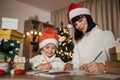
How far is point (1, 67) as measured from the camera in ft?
2.67

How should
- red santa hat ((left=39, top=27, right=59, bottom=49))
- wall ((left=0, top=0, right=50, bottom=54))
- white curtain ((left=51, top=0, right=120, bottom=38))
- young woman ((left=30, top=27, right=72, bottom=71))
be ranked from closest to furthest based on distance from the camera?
1. young woman ((left=30, top=27, right=72, bottom=71))
2. red santa hat ((left=39, top=27, right=59, bottom=49))
3. white curtain ((left=51, top=0, right=120, bottom=38))
4. wall ((left=0, top=0, right=50, bottom=54))

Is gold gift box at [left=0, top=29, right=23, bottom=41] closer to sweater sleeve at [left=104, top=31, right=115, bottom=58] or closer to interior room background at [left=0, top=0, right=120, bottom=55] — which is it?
sweater sleeve at [left=104, top=31, right=115, bottom=58]

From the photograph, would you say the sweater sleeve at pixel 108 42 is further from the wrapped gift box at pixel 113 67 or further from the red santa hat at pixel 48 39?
the red santa hat at pixel 48 39

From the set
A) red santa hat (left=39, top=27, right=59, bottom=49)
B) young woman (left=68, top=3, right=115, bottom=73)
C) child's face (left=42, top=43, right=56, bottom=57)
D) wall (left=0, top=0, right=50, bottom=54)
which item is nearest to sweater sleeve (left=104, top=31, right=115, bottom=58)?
young woman (left=68, top=3, right=115, bottom=73)

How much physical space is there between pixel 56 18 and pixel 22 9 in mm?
1228

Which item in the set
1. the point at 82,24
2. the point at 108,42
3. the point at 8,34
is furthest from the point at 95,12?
the point at 8,34

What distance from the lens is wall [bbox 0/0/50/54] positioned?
13.6 ft

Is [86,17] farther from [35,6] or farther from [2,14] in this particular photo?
[35,6]

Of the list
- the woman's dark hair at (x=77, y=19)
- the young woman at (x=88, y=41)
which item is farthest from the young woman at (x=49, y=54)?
the woman's dark hair at (x=77, y=19)

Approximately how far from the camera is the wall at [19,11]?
4.14 meters

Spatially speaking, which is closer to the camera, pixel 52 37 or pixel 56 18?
pixel 52 37

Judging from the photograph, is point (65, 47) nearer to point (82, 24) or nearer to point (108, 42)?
point (82, 24)

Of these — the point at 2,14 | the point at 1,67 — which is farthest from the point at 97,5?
the point at 1,67

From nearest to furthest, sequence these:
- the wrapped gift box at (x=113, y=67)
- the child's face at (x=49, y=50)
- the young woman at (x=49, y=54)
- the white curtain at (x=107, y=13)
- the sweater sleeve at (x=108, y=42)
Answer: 1. the wrapped gift box at (x=113, y=67)
2. the sweater sleeve at (x=108, y=42)
3. the young woman at (x=49, y=54)
4. the child's face at (x=49, y=50)
5. the white curtain at (x=107, y=13)
